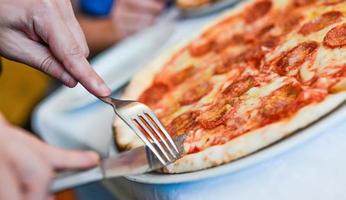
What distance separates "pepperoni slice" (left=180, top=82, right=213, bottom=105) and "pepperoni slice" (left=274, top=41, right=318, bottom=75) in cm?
11

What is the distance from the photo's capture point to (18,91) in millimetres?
1580

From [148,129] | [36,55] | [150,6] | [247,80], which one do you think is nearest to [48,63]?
[36,55]

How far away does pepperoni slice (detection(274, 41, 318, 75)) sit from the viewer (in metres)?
A: 0.65

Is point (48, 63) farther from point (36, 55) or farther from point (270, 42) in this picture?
point (270, 42)

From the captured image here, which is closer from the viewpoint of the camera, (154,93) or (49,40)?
(49,40)

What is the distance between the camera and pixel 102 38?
1.60 meters

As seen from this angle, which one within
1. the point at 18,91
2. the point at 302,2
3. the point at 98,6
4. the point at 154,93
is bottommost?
the point at 18,91

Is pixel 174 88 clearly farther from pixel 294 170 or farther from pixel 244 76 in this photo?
pixel 294 170

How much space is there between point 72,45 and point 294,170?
272mm

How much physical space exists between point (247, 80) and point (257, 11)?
27cm

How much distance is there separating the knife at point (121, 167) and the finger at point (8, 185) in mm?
47

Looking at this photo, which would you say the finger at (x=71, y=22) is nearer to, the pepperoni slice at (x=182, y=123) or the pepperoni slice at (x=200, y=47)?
the pepperoni slice at (x=182, y=123)

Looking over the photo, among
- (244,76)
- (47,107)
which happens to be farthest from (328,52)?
(47,107)

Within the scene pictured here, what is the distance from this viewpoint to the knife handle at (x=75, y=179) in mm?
653
